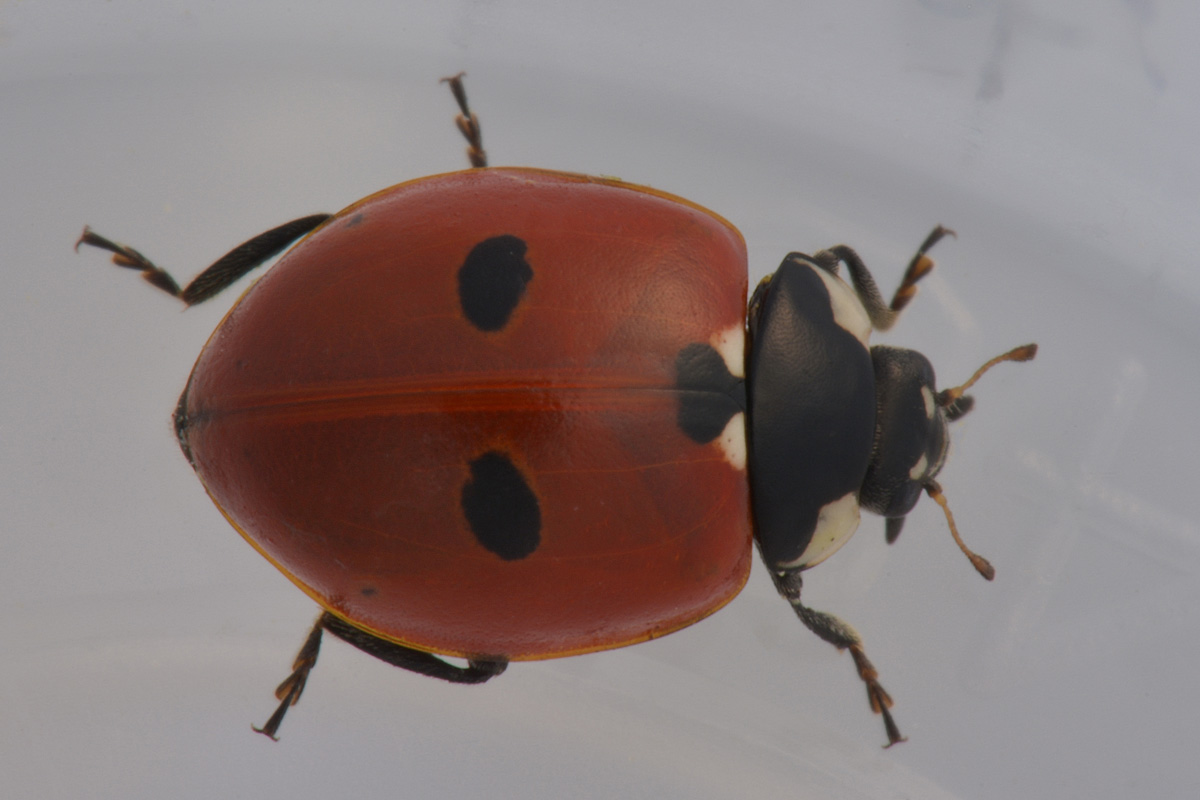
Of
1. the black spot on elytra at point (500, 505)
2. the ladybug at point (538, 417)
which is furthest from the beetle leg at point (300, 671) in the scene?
the black spot on elytra at point (500, 505)

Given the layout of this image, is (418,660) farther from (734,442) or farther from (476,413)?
(734,442)

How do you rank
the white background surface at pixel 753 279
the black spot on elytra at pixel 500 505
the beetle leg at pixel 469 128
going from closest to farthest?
the black spot on elytra at pixel 500 505
the beetle leg at pixel 469 128
the white background surface at pixel 753 279

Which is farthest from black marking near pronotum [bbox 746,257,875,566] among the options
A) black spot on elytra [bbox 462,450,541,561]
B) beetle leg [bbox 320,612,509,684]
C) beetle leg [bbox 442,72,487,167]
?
beetle leg [bbox 442,72,487,167]

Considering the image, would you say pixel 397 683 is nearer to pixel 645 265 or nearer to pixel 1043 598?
pixel 645 265

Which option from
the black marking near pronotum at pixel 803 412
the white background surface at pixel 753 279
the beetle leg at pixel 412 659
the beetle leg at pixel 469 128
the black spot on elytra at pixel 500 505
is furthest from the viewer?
the white background surface at pixel 753 279

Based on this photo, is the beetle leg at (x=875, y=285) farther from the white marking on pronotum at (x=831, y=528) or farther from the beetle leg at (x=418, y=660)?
the beetle leg at (x=418, y=660)

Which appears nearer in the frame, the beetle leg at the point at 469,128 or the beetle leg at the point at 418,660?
the beetle leg at the point at 418,660

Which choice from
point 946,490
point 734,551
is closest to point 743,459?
point 734,551
